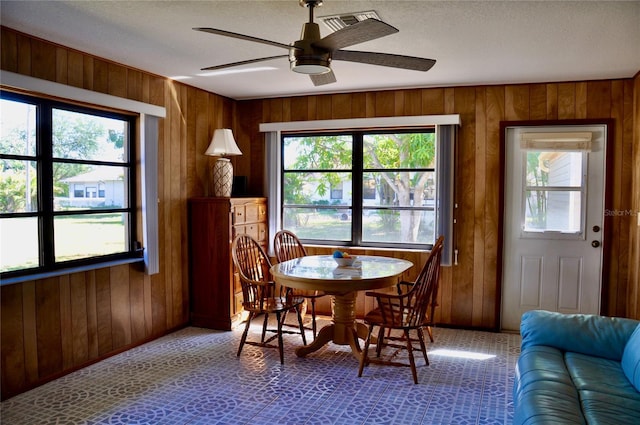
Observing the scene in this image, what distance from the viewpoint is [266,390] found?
10.2 feet

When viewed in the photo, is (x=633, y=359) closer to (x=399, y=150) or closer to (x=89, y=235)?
(x=399, y=150)

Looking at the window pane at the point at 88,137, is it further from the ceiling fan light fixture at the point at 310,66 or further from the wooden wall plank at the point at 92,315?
the ceiling fan light fixture at the point at 310,66

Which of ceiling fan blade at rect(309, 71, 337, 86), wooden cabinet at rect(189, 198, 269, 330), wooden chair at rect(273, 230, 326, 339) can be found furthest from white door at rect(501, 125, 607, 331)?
wooden cabinet at rect(189, 198, 269, 330)

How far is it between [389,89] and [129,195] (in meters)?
2.58

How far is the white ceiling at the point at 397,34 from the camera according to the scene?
254 cm

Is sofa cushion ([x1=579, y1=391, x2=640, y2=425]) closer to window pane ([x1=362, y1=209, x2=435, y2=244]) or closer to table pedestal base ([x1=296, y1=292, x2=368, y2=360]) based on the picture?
table pedestal base ([x1=296, y1=292, x2=368, y2=360])

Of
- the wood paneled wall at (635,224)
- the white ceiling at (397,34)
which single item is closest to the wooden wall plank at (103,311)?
the white ceiling at (397,34)

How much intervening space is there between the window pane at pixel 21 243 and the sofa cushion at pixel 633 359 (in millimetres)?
3511

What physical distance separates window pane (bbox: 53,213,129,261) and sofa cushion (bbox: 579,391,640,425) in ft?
10.8

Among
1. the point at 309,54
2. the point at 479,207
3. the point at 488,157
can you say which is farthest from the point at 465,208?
the point at 309,54

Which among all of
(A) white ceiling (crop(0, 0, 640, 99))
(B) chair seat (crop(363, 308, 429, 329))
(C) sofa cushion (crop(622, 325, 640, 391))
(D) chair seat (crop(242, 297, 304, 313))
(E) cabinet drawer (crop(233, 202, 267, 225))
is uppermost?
(A) white ceiling (crop(0, 0, 640, 99))

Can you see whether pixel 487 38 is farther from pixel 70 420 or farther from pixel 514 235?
pixel 70 420

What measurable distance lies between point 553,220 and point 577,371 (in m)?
2.30

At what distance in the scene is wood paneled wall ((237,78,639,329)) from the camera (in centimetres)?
407
